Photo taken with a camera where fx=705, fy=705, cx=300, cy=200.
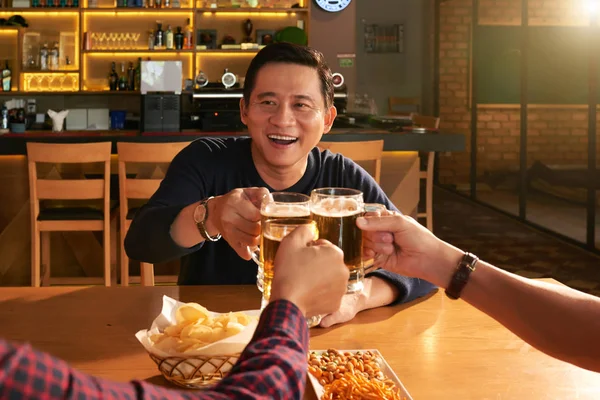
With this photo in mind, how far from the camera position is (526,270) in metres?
5.44

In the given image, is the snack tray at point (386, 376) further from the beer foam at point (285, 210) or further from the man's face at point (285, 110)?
the man's face at point (285, 110)

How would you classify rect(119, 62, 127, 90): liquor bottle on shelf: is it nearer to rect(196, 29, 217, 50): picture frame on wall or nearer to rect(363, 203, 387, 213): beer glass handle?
rect(196, 29, 217, 50): picture frame on wall

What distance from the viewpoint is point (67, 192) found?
409 cm

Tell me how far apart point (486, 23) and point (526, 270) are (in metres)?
3.95

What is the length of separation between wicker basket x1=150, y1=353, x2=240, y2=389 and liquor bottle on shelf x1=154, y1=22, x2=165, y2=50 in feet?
23.2

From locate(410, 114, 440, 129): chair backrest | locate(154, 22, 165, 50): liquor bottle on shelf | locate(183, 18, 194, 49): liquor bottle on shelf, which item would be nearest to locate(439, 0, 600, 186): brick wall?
locate(410, 114, 440, 129): chair backrest

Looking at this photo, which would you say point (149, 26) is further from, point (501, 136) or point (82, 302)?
point (82, 302)

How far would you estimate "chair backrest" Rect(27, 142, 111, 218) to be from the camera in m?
4.05

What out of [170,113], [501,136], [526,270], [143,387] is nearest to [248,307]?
[143,387]

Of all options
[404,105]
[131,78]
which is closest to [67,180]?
[131,78]

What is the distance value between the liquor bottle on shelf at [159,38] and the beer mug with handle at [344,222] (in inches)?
277

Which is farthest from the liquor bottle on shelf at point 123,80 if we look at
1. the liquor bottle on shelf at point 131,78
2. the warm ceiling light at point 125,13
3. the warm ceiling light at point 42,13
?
the warm ceiling light at point 42,13

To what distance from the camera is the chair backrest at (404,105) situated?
30.9 ft

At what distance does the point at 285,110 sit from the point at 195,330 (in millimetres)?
902
